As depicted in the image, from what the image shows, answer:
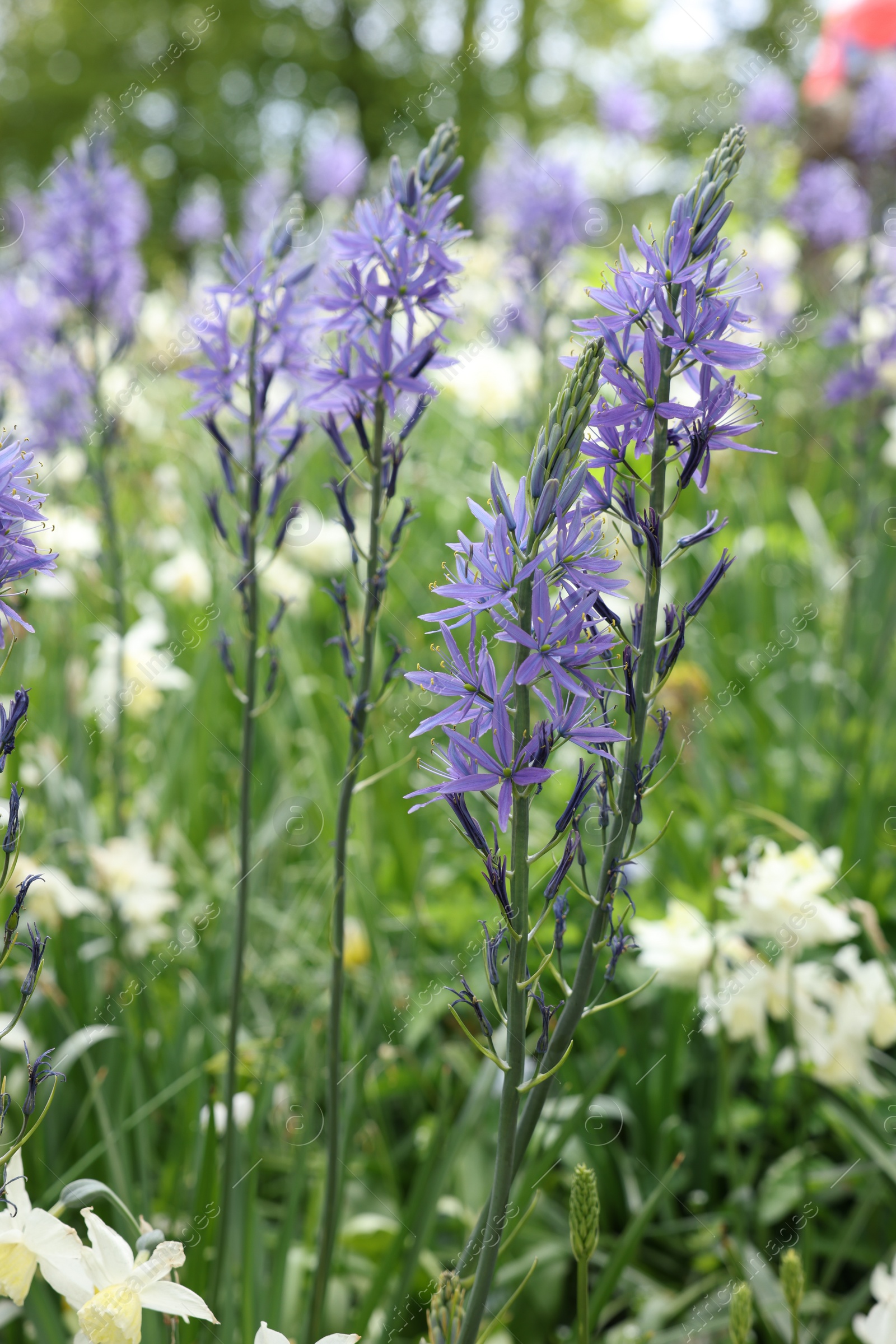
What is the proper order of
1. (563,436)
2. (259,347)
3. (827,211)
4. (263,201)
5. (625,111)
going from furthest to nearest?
(625,111), (263,201), (827,211), (259,347), (563,436)

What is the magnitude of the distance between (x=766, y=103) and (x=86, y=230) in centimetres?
494

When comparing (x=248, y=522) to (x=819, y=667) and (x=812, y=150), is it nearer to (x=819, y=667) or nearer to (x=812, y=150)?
(x=819, y=667)

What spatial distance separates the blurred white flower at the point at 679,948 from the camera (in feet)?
7.59

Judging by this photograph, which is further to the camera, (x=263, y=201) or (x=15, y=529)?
(x=263, y=201)

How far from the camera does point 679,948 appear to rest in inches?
92.2

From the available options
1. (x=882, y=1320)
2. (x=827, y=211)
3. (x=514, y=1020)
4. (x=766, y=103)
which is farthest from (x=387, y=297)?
(x=766, y=103)

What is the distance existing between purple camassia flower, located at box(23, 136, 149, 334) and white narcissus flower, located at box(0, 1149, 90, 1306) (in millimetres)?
2787

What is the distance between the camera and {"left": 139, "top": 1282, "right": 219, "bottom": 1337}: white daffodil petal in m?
1.20

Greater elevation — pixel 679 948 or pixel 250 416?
pixel 250 416

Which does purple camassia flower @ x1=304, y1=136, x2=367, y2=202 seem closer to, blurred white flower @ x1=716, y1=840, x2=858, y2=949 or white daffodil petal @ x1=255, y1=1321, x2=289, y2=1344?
blurred white flower @ x1=716, y1=840, x2=858, y2=949

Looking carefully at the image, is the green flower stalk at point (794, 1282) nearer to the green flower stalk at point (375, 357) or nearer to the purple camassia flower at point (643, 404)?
the green flower stalk at point (375, 357)

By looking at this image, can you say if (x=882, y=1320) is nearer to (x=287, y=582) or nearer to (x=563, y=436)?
(x=563, y=436)

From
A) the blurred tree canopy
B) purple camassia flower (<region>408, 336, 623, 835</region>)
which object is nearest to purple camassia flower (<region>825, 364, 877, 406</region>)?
purple camassia flower (<region>408, 336, 623, 835</region>)

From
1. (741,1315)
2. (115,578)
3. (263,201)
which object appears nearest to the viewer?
(741,1315)
